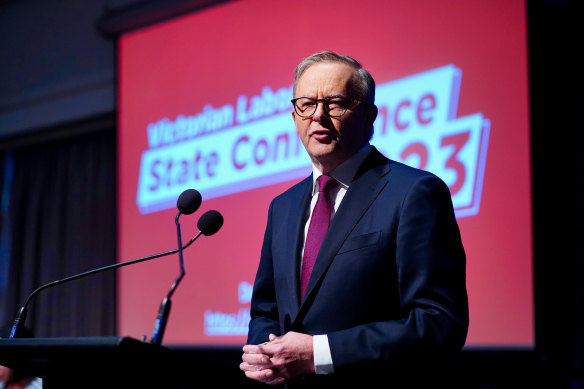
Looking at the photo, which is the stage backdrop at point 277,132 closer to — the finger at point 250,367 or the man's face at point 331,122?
the man's face at point 331,122

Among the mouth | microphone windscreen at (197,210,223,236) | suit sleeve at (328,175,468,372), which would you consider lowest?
suit sleeve at (328,175,468,372)

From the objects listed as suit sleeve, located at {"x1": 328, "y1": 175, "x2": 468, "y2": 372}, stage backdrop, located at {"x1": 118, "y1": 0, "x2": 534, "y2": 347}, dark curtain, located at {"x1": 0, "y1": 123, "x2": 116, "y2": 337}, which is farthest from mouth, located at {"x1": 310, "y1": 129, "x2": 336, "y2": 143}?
dark curtain, located at {"x1": 0, "y1": 123, "x2": 116, "y2": 337}

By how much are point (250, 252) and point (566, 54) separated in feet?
6.73

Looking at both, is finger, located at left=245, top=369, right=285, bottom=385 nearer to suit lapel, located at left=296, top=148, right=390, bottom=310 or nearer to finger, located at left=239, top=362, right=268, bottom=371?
finger, located at left=239, top=362, right=268, bottom=371

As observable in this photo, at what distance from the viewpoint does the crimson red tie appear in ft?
5.27

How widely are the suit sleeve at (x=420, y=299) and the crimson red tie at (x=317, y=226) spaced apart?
195 mm

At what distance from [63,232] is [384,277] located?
4.68 meters

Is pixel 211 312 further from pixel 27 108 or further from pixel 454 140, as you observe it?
pixel 27 108

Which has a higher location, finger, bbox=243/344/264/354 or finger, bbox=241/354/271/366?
finger, bbox=243/344/264/354

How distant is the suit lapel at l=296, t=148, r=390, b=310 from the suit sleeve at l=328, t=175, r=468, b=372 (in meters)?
0.11

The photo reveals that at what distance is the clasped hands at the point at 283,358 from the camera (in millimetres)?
1385

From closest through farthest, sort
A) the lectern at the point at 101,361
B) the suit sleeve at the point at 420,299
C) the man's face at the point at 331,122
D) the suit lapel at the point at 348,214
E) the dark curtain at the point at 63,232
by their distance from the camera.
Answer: the lectern at the point at 101,361, the suit sleeve at the point at 420,299, the suit lapel at the point at 348,214, the man's face at the point at 331,122, the dark curtain at the point at 63,232

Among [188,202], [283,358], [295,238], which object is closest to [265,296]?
[295,238]

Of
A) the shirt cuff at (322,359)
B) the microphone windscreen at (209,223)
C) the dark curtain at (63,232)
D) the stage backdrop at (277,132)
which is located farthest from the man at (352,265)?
the dark curtain at (63,232)
